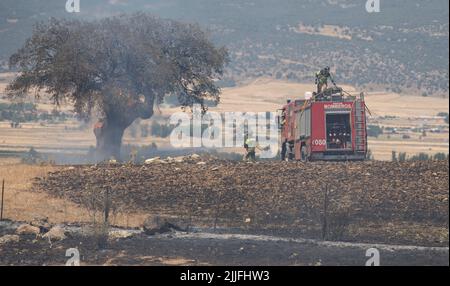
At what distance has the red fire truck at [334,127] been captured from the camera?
32656 mm

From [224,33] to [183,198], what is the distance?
337 ft

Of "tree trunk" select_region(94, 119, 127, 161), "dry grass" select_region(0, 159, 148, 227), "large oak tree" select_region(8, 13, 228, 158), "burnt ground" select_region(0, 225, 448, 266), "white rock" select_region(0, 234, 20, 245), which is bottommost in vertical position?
"burnt ground" select_region(0, 225, 448, 266)

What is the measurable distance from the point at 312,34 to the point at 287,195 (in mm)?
104618

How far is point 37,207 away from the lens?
25609mm

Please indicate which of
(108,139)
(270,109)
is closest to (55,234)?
(108,139)

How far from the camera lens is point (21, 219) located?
23906 millimetres

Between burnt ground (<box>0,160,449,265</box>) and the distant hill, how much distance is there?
2562 inches

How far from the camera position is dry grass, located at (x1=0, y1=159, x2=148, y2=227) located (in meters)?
23.8

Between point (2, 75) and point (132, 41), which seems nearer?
point (132, 41)

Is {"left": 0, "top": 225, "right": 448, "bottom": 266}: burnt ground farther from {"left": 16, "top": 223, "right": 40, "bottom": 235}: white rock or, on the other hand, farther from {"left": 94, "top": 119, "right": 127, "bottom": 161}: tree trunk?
{"left": 94, "top": 119, "right": 127, "bottom": 161}: tree trunk

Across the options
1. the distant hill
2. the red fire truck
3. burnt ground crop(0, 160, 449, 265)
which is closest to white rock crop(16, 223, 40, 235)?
burnt ground crop(0, 160, 449, 265)

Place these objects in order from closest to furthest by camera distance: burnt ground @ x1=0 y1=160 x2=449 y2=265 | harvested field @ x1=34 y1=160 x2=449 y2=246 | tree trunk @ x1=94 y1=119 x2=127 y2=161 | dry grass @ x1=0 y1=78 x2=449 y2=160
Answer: burnt ground @ x1=0 y1=160 x2=449 y2=265 < harvested field @ x1=34 y1=160 x2=449 y2=246 < tree trunk @ x1=94 y1=119 x2=127 y2=161 < dry grass @ x1=0 y1=78 x2=449 y2=160

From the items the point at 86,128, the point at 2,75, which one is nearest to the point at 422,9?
the point at 2,75

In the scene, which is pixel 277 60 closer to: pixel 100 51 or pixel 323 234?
pixel 100 51
